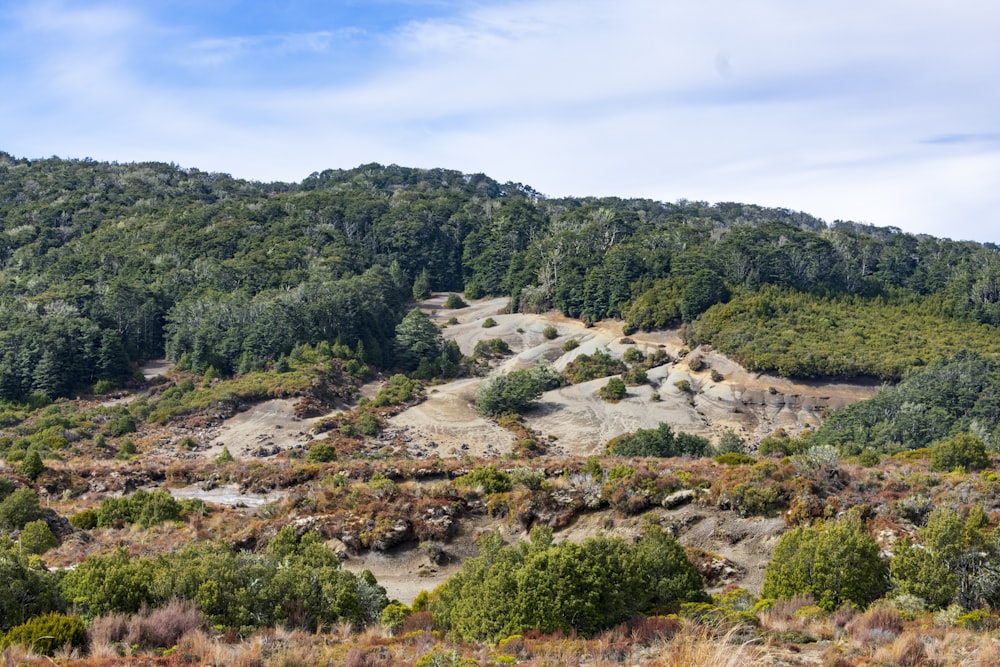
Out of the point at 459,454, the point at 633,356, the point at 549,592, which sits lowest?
the point at 459,454

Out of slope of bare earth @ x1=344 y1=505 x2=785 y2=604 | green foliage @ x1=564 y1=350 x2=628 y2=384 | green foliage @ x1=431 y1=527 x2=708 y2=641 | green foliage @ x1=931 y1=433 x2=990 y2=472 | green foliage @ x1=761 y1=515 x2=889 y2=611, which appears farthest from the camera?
green foliage @ x1=564 y1=350 x2=628 y2=384

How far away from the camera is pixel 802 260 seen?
258 ft

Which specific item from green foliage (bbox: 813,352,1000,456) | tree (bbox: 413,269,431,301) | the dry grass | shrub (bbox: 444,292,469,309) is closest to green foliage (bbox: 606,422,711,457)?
green foliage (bbox: 813,352,1000,456)

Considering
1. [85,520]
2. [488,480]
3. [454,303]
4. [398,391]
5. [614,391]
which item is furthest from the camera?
[454,303]

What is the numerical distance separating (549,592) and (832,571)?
6216mm

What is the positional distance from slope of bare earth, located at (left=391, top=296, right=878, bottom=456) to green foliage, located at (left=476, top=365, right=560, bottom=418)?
86cm

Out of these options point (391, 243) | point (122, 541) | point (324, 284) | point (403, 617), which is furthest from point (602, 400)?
point (391, 243)

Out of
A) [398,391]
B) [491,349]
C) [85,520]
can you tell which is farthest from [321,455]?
[491,349]

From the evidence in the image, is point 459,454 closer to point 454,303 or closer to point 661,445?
point 661,445

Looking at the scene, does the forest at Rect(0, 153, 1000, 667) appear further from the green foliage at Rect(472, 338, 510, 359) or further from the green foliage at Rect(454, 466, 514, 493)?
the green foliage at Rect(472, 338, 510, 359)

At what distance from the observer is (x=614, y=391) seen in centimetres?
5656

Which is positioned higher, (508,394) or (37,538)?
A: (508,394)

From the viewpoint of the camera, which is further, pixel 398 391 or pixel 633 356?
pixel 633 356

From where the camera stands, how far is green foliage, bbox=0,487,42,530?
79.6 feet
